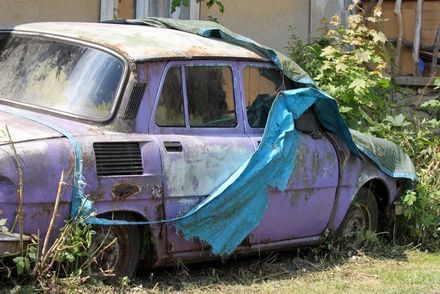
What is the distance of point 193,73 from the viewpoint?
19.6 feet

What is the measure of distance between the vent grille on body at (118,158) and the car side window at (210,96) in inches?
26.8

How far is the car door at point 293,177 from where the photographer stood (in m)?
6.29

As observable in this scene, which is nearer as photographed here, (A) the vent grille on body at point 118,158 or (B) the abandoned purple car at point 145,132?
(B) the abandoned purple car at point 145,132

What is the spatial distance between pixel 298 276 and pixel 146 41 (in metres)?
2.26

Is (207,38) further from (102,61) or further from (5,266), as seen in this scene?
(5,266)

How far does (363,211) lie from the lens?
7.46 meters

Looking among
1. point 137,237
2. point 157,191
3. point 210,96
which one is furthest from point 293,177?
point 137,237


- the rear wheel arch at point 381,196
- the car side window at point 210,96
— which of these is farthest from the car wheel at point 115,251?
the rear wheel arch at point 381,196

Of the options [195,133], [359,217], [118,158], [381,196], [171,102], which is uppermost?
[171,102]

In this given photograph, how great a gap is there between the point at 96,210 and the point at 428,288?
2881 mm

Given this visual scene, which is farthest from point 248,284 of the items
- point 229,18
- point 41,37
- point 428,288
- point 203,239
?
point 229,18

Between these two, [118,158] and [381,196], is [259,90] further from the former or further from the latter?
[381,196]

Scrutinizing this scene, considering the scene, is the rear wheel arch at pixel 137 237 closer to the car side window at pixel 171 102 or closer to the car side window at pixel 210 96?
the car side window at pixel 171 102

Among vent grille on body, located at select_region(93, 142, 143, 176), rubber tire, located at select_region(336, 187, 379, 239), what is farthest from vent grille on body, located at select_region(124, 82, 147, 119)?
rubber tire, located at select_region(336, 187, 379, 239)
